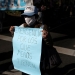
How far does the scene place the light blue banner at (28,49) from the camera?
4270 millimetres

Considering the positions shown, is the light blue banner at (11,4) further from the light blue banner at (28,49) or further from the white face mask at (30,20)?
the white face mask at (30,20)

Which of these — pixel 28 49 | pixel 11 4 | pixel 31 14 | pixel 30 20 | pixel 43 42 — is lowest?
pixel 11 4

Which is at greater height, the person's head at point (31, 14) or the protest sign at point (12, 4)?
the person's head at point (31, 14)

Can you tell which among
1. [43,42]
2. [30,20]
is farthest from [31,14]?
[43,42]

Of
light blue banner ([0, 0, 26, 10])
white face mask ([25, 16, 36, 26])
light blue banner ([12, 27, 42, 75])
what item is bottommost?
light blue banner ([0, 0, 26, 10])

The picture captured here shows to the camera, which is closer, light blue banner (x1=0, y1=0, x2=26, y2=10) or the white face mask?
the white face mask

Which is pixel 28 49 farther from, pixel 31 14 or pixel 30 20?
pixel 31 14

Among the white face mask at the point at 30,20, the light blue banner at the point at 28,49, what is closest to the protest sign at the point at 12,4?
the light blue banner at the point at 28,49

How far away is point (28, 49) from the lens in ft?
14.4

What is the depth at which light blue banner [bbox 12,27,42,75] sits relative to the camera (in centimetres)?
427

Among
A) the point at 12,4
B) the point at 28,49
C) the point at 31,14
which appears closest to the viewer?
the point at 31,14

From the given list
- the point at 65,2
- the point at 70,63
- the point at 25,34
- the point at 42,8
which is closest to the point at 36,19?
the point at 25,34

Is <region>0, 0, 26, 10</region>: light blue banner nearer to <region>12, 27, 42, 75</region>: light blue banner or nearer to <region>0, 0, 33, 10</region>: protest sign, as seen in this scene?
<region>0, 0, 33, 10</region>: protest sign

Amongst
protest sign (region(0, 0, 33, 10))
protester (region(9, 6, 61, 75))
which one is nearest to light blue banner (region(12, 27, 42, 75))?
protester (region(9, 6, 61, 75))
